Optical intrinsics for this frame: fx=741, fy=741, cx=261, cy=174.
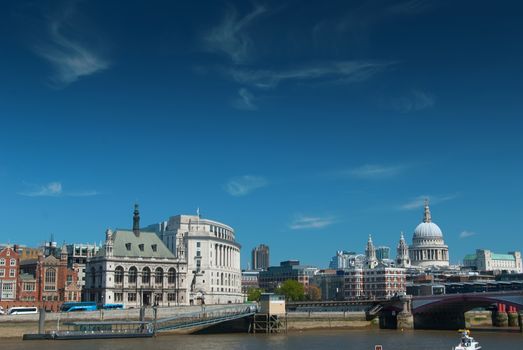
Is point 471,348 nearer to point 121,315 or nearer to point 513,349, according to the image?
point 513,349

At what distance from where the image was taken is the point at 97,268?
16150 cm

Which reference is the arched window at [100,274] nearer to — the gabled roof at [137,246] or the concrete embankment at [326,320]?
the gabled roof at [137,246]

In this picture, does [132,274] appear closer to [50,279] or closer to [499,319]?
[50,279]

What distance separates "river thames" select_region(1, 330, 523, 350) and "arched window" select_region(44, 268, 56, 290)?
171 ft

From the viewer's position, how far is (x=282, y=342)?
101125 millimetres

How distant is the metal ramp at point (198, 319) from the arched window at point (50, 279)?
43052mm

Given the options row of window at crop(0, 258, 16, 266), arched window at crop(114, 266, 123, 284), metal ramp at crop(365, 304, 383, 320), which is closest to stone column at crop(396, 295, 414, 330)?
metal ramp at crop(365, 304, 383, 320)

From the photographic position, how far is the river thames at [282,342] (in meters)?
92.6

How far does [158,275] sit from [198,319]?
43786 millimetres

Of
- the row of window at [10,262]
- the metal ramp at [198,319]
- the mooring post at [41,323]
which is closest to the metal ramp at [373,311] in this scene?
the metal ramp at [198,319]

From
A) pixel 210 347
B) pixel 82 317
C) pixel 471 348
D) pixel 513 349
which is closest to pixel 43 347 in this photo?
pixel 210 347

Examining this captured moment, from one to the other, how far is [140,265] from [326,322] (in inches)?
1855

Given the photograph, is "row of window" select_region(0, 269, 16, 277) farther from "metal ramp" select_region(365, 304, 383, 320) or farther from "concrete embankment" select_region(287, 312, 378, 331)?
"metal ramp" select_region(365, 304, 383, 320)

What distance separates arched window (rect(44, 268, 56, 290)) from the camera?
511 feet
